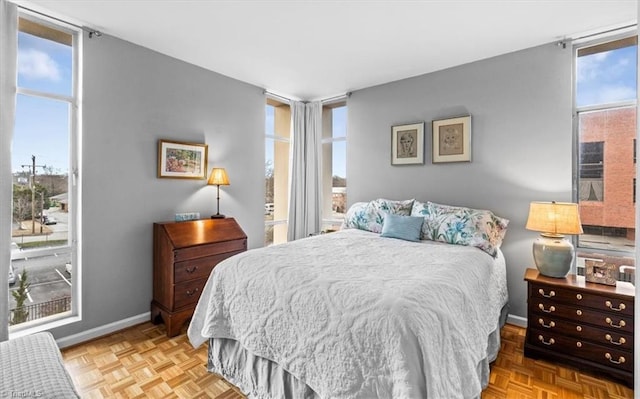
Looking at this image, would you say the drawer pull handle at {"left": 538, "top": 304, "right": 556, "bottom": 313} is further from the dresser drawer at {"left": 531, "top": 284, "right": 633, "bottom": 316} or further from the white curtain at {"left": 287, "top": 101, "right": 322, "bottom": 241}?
the white curtain at {"left": 287, "top": 101, "right": 322, "bottom": 241}

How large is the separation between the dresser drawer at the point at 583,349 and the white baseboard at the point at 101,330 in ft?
11.1

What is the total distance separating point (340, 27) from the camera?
2.53 metres

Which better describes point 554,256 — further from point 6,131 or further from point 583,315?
point 6,131

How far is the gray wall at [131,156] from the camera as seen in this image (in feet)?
8.62

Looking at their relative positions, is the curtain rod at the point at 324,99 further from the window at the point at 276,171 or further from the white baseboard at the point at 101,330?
the white baseboard at the point at 101,330

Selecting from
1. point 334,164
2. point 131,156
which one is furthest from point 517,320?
point 131,156

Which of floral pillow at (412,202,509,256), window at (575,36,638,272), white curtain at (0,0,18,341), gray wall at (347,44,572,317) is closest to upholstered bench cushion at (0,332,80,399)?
white curtain at (0,0,18,341)

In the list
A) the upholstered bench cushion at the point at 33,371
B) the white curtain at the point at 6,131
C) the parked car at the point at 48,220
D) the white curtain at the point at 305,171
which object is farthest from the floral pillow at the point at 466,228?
the white curtain at the point at 6,131

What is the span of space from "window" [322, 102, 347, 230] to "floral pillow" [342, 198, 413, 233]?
0.85 m

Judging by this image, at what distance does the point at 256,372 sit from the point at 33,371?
105 centimetres

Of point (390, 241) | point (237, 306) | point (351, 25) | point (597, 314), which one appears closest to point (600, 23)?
point (351, 25)

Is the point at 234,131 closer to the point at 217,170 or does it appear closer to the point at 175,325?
the point at 217,170

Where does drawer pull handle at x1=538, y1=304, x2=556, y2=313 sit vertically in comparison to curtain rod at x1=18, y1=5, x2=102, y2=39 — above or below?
below

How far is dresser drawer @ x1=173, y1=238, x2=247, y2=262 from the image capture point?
8.94 ft
